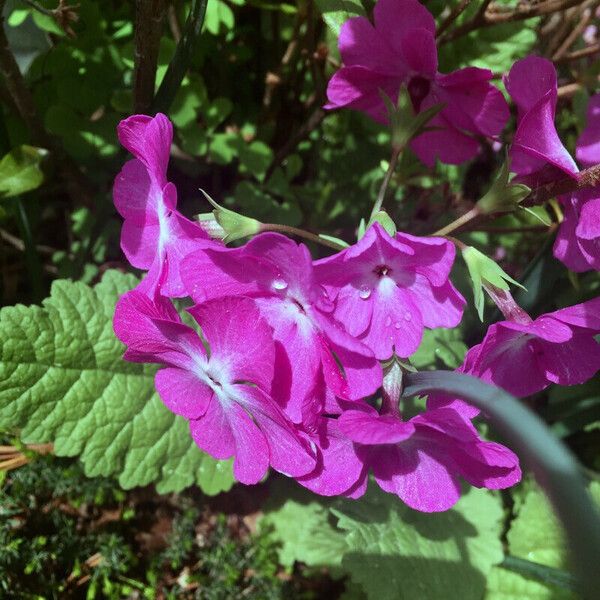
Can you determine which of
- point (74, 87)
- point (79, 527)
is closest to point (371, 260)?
point (74, 87)

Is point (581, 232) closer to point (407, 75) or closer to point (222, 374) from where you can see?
point (407, 75)

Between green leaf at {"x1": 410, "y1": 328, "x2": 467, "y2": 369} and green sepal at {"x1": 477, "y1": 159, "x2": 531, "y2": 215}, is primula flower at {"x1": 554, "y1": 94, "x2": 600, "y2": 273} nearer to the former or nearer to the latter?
green sepal at {"x1": 477, "y1": 159, "x2": 531, "y2": 215}

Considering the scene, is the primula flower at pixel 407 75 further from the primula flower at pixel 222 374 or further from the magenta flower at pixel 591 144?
the primula flower at pixel 222 374

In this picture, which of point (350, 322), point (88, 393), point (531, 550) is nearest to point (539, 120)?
point (350, 322)

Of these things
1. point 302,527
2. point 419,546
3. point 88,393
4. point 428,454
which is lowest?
point 302,527

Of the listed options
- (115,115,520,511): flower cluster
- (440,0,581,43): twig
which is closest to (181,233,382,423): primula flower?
(115,115,520,511): flower cluster
